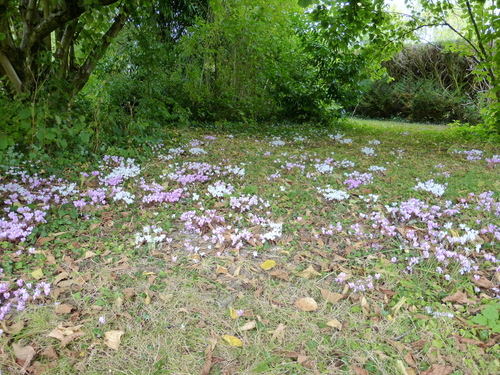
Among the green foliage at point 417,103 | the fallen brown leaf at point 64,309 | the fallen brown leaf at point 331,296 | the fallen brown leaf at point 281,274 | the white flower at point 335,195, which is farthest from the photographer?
the green foliage at point 417,103

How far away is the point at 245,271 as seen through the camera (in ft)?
8.17

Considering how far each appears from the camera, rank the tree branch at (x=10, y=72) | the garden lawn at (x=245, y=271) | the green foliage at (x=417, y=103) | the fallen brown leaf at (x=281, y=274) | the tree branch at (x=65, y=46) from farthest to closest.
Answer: the green foliage at (x=417, y=103), the tree branch at (x=65, y=46), the tree branch at (x=10, y=72), the fallen brown leaf at (x=281, y=274), the garden lawn at (x=245, y=271)

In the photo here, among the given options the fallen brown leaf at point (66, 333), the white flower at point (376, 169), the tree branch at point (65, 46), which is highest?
the tree branch at point (65, 46)

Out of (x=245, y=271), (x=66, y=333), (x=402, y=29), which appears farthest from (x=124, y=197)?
(x=402, y=29)

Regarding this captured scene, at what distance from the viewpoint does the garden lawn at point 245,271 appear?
1.76 metres

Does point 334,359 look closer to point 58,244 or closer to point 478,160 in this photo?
point 58,244

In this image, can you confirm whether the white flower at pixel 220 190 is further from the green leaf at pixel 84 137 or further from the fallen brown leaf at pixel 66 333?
the fallen brown leaf at pixel 66 333

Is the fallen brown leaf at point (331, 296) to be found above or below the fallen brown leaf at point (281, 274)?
above

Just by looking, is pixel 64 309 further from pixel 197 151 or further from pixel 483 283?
pixel 197 151

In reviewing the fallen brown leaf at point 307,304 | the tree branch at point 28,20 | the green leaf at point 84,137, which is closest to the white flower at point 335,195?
the fallen brown leaf at point 307,304

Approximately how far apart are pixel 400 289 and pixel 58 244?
8.53ft

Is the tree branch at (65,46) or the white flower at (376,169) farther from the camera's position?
the tree branch at (65,46)

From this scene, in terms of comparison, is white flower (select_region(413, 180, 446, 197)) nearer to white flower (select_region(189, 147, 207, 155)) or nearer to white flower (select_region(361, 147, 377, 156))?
white flower (select_region(361, 147, 377, 156))

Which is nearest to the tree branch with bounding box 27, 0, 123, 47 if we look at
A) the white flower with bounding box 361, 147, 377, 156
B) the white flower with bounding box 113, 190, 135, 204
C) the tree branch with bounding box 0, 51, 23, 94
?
the tree branch with bounding box 0, 51, 23, 94
